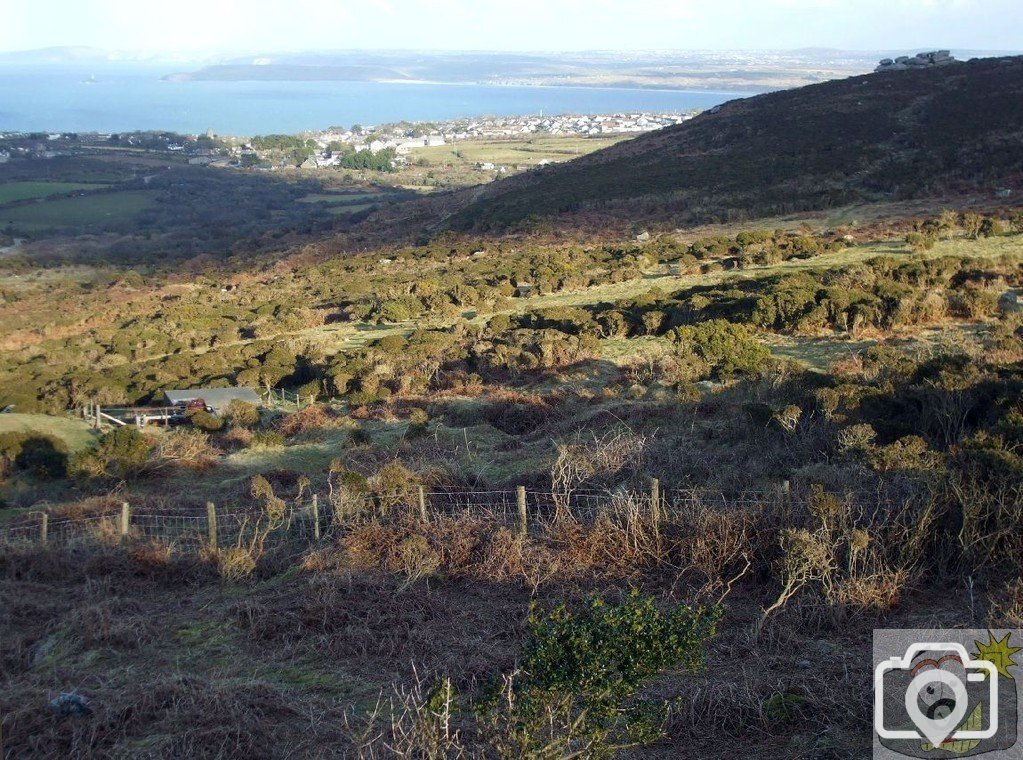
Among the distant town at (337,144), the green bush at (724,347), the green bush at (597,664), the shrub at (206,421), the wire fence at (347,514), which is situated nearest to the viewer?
the green bush at (597,664)

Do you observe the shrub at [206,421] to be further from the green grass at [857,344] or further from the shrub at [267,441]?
the green grass at [857,344]

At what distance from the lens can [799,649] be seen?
638 cm

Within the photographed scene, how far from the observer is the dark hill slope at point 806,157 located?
34.8 metres

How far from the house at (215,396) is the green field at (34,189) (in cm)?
6317

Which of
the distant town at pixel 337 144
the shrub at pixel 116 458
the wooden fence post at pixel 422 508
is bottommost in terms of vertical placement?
the shrub at pixel 116 458

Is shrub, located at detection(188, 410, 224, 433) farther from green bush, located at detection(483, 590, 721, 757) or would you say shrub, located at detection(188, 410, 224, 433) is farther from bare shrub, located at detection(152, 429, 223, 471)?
green bush, located at detection(483, 590, 721, 757)

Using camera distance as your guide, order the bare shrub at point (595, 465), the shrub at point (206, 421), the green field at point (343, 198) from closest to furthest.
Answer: the bare shrub at point (595, 465), the shrub at point (206, 421), the green field at point (343, 198)

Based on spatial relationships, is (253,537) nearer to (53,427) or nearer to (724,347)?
(724,347)

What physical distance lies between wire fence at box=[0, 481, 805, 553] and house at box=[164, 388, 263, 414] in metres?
6.64

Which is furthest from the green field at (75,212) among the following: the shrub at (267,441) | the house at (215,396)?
the shrub at (267,441)

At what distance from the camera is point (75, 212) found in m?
68.1

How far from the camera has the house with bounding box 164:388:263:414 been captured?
1753 cm

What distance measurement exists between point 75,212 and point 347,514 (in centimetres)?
6673

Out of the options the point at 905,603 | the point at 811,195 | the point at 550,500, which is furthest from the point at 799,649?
the point at 811,195
